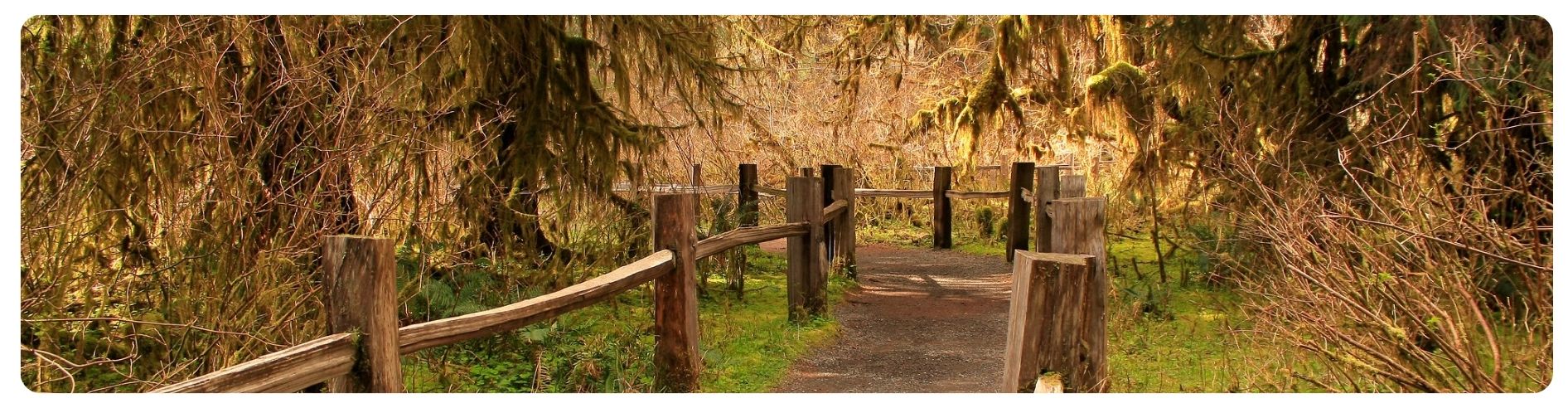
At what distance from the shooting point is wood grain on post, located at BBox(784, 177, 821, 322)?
805 cm

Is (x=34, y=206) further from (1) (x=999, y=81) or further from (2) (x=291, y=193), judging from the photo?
(1) (x=999, y=81)

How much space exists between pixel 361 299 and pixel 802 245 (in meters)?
5.32

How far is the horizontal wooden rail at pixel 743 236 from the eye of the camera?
5.72m

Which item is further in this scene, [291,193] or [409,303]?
[409,303]

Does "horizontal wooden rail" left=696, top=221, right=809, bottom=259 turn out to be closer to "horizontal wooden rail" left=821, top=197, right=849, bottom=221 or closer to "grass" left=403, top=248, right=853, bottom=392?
"horizontal wooden rail" left=821, top=197, right=849, bottom=221

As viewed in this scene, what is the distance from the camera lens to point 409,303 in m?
6.16

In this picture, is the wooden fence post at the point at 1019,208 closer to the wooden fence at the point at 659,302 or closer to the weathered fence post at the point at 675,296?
the wooden fence at the point at 659,302

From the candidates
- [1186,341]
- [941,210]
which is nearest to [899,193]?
[941,210]

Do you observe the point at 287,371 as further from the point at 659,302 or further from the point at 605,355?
the point at 605,355

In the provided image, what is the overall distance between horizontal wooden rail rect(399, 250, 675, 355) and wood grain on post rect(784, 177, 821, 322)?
10.1 ft

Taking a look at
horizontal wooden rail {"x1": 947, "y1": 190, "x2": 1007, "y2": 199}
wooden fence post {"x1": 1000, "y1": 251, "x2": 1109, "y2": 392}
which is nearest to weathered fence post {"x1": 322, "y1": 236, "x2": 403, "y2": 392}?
wooden fence post {"x1": 1000, "y1": 251, "x2": 1109, "y2": 392}

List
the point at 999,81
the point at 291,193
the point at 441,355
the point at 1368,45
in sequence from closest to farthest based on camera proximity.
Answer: the point at 291,193
the point at 441,355
the point at 1368,45
the point at 999,81

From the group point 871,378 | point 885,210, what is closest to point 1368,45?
point 871,378

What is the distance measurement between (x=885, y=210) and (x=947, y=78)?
97.8 inches
